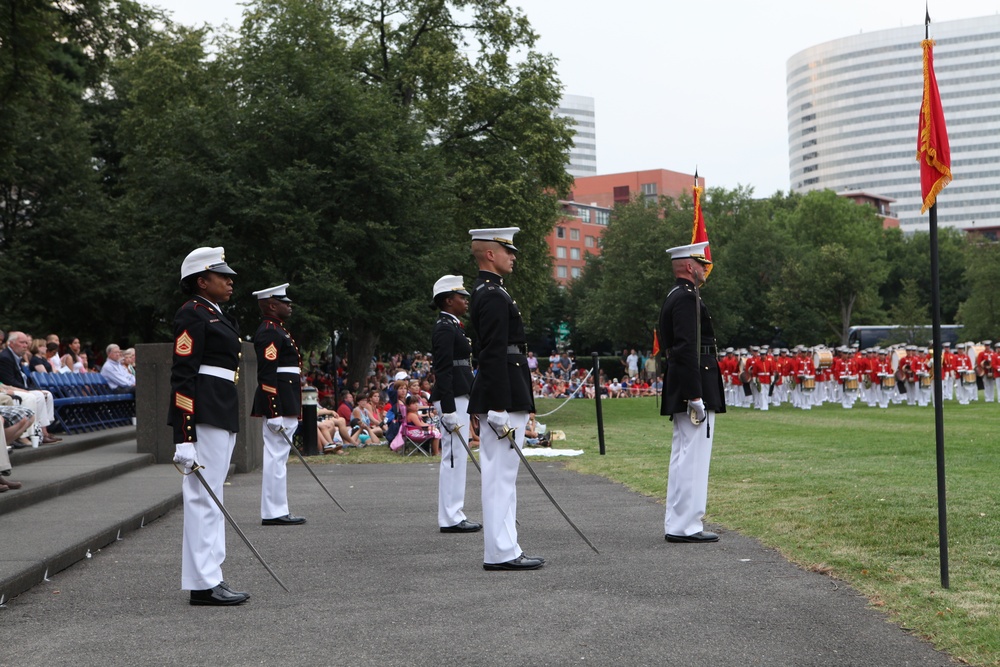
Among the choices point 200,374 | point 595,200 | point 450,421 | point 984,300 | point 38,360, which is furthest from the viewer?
point 595,200

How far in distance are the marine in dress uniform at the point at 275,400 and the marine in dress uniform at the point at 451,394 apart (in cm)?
143

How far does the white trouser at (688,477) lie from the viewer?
8.78m

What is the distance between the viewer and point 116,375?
71.4ft

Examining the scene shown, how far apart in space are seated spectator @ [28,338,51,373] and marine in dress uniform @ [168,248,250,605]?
11888mm

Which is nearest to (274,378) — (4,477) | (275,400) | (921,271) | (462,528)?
(275,400)

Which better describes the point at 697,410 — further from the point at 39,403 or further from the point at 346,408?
the point at 346,408

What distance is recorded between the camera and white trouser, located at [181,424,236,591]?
22.5ft

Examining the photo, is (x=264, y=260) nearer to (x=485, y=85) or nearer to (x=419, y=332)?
(x=419, y=332)

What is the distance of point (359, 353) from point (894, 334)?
48575mm

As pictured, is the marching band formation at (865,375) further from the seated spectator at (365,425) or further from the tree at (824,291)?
the tree at (824,291)

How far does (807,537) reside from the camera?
28.1ft

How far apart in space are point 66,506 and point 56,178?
76.4 ft

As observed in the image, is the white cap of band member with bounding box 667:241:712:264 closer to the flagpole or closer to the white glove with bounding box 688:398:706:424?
the white glove with bounding box 688:398:706:424

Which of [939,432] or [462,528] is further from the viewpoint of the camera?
[462,528]
